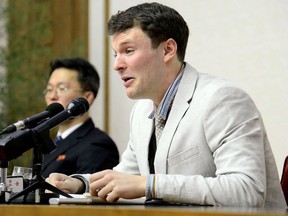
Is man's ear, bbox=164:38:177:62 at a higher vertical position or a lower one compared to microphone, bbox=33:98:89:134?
higher

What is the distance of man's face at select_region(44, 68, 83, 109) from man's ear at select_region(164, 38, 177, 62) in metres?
1.44

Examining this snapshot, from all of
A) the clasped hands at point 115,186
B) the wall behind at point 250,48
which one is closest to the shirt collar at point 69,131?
the wall behind at point 250,48

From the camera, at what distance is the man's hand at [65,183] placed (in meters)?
2.33

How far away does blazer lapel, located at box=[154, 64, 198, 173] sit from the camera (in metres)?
2.24

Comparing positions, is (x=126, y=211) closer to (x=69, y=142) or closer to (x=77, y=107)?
(x=77, y=107)

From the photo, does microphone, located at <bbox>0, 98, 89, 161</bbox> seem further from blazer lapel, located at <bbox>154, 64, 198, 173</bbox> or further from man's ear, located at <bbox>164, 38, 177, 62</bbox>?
man's ear, located at <bbox>164, 38, 177, 62</bbox>

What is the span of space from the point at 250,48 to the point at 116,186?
197 cm

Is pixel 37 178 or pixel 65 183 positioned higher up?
pixel 37 178

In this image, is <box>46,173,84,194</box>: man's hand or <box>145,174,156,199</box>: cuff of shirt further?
<box>46,173,84,194</box>: man's hand

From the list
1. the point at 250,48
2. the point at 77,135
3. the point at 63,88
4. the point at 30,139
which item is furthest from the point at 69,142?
the point at 30,139

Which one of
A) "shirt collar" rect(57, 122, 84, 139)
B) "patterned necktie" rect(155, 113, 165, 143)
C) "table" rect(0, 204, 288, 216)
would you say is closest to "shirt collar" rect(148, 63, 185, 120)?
"patterned necktie" rect(155, 113, 165, 143)

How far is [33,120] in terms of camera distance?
6.59 ft

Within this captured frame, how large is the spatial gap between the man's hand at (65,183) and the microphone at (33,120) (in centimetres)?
36

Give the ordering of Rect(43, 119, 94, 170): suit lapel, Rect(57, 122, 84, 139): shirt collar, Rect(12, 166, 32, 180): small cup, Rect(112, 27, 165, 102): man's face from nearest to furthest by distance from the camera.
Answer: Rect(12, 166, 32, 180): small cup, Rect(112, 27, 165, 102): man's face, Rect(43, 119, 94, 170): suit lapel, Rect(57, 122, 84, 139): shirt collar
